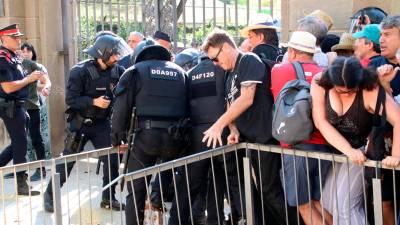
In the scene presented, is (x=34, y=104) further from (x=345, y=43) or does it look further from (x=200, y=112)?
(x=345, y=43)

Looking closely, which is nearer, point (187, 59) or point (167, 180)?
point (167, 180)

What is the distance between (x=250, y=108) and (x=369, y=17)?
5.37 ft

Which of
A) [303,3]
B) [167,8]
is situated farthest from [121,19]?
[303,3]

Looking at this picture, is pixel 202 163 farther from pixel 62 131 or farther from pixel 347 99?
pixel 62 131

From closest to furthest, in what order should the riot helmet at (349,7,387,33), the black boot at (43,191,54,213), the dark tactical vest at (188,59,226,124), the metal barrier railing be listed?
1. the metal barrier railing
2. the dark tactical vest at (188,59,226,124)
3. the riot helmet at (349,7,387,33)
4. the black boot at (43,191,54,213)

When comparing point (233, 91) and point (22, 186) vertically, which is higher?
point (233, 91)

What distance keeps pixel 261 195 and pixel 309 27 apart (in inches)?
55.8

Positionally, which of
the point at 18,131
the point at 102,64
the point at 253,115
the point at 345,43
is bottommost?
the point at 18,131

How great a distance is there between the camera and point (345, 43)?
524 centimetres

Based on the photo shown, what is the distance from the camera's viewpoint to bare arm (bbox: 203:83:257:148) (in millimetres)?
4578

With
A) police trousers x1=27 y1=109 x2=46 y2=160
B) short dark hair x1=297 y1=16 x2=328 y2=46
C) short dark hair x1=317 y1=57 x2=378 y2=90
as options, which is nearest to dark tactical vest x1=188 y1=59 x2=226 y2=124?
short dark hair x1=297 y1=16 x2=328 y2=46

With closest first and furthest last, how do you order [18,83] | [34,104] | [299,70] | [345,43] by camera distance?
1. [299,70]
2. [345,43]
3. [18,83]
4. [34,104]

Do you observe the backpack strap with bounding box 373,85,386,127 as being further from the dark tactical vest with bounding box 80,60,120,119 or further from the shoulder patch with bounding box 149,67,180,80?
the dark tactical vest with bounding box 80,60,120,119

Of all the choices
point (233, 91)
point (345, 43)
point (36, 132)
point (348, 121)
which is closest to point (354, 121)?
point (348, 121)
